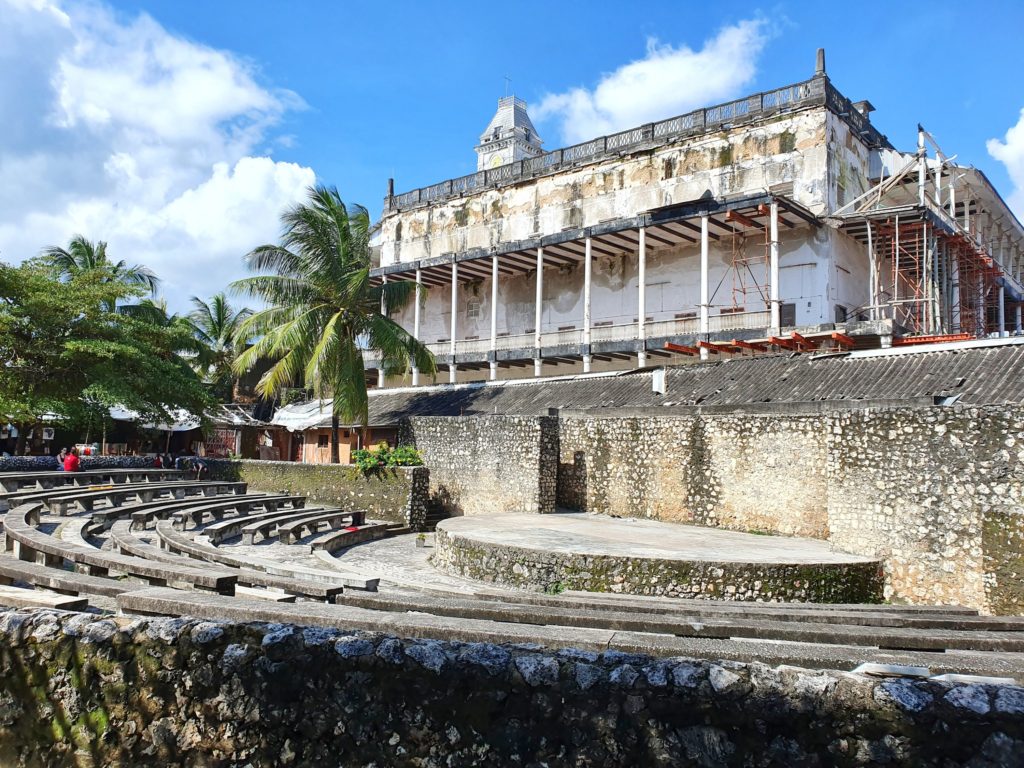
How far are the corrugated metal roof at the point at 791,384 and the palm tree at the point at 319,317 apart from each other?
2321 millimetres

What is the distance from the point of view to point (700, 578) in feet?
27.5

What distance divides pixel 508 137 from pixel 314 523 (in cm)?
6250

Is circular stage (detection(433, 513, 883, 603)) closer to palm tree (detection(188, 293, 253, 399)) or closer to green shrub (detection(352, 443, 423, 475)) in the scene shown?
green shrub (detection(352, 443, 423, 475))

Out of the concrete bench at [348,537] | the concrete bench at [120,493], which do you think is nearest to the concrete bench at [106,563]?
the concrete bench at [120,493]

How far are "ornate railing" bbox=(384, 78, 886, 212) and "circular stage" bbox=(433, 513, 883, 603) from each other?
16939mm

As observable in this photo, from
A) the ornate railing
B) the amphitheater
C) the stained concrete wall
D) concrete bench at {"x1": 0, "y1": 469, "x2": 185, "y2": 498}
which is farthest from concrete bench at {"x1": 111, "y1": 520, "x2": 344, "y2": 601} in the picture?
the ornate railing

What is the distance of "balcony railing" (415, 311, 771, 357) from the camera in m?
21.7

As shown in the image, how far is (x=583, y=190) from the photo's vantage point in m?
27.3

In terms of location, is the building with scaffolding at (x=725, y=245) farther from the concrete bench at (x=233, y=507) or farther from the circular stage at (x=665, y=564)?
the circular stage at (x=665, y=564)

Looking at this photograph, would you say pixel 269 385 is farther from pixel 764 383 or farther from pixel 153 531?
pixel 764 383

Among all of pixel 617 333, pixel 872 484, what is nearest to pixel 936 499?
pixel 872 484

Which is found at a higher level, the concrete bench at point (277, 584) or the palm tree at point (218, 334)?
the palm tree at point (218, 334)

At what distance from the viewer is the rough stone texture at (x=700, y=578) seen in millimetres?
8258

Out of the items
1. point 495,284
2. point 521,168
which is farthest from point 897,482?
point 521,168
